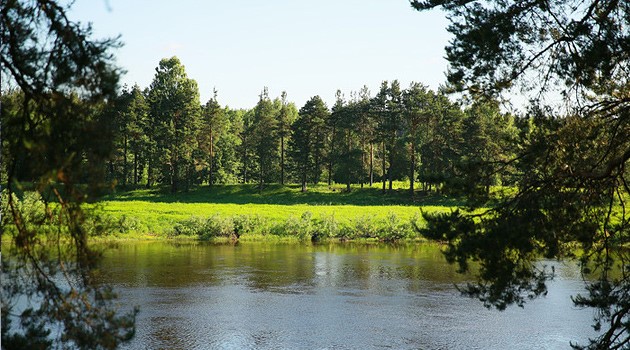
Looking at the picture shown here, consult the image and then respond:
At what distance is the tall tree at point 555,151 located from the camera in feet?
34.7

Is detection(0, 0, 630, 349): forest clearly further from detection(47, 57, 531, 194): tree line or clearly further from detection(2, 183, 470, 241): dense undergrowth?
detection(47, 57, 531, 194): tree line

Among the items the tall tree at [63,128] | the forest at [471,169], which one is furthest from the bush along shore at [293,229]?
the tall tree at [63,128]

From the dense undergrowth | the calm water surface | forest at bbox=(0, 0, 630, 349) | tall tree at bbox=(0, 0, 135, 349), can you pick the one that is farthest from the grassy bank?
tall tree at bbox=(0, 0, 135, 349)

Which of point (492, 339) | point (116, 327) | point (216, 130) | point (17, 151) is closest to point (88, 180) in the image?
point (17, 151)

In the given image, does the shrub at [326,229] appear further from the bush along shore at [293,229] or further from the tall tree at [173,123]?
the tall tree at [173,123]

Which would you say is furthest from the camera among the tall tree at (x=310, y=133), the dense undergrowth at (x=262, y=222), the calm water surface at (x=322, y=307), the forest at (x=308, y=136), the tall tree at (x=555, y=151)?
the tall tree at (x=310, y=133)

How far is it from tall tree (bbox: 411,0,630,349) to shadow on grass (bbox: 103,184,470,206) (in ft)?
137

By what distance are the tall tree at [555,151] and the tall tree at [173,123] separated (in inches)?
2024

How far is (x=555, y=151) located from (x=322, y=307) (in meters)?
9.04

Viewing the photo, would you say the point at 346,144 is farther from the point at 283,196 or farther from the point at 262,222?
the point at 262,222

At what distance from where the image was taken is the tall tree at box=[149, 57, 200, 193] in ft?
201

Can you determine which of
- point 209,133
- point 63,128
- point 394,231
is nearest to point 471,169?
point 63,128

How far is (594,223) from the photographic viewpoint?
445 inches

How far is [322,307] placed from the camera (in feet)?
61.8
